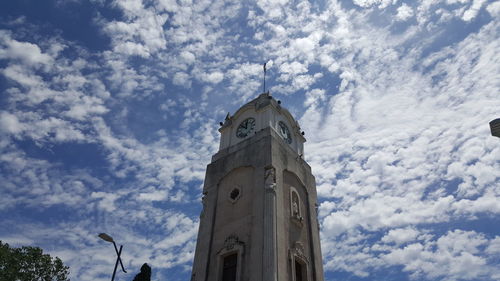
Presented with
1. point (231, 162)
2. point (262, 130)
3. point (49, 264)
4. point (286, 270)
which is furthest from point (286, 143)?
point (49, 264)

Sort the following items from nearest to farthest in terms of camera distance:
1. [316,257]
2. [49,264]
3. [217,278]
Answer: [217,278] < [316,257] < [49,264]

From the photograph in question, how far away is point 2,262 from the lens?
34062 millimetres

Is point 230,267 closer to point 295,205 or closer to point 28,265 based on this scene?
point 295,205

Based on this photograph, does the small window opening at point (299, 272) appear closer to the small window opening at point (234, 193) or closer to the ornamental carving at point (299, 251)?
the ornamental carving at point (299, 251)

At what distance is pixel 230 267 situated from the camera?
24.8 metres

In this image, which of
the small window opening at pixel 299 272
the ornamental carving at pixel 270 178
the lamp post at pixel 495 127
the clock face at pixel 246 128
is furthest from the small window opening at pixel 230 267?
the lamp post at pixel 495 127

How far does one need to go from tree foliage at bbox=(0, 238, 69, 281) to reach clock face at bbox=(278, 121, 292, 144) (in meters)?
24.2

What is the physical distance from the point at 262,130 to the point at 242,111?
16.4 feet

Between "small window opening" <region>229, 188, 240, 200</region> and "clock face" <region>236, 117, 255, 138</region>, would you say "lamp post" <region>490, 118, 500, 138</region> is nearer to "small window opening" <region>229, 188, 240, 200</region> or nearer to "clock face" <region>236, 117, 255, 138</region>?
"small window opening" <region>229, 188, 240, 200</region>

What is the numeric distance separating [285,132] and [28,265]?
2599cm

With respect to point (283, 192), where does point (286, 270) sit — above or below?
below

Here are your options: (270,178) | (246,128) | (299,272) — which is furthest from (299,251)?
(246,128)

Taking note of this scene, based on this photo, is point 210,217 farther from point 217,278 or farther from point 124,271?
point 124,271

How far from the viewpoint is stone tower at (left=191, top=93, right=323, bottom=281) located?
24.0 meters
